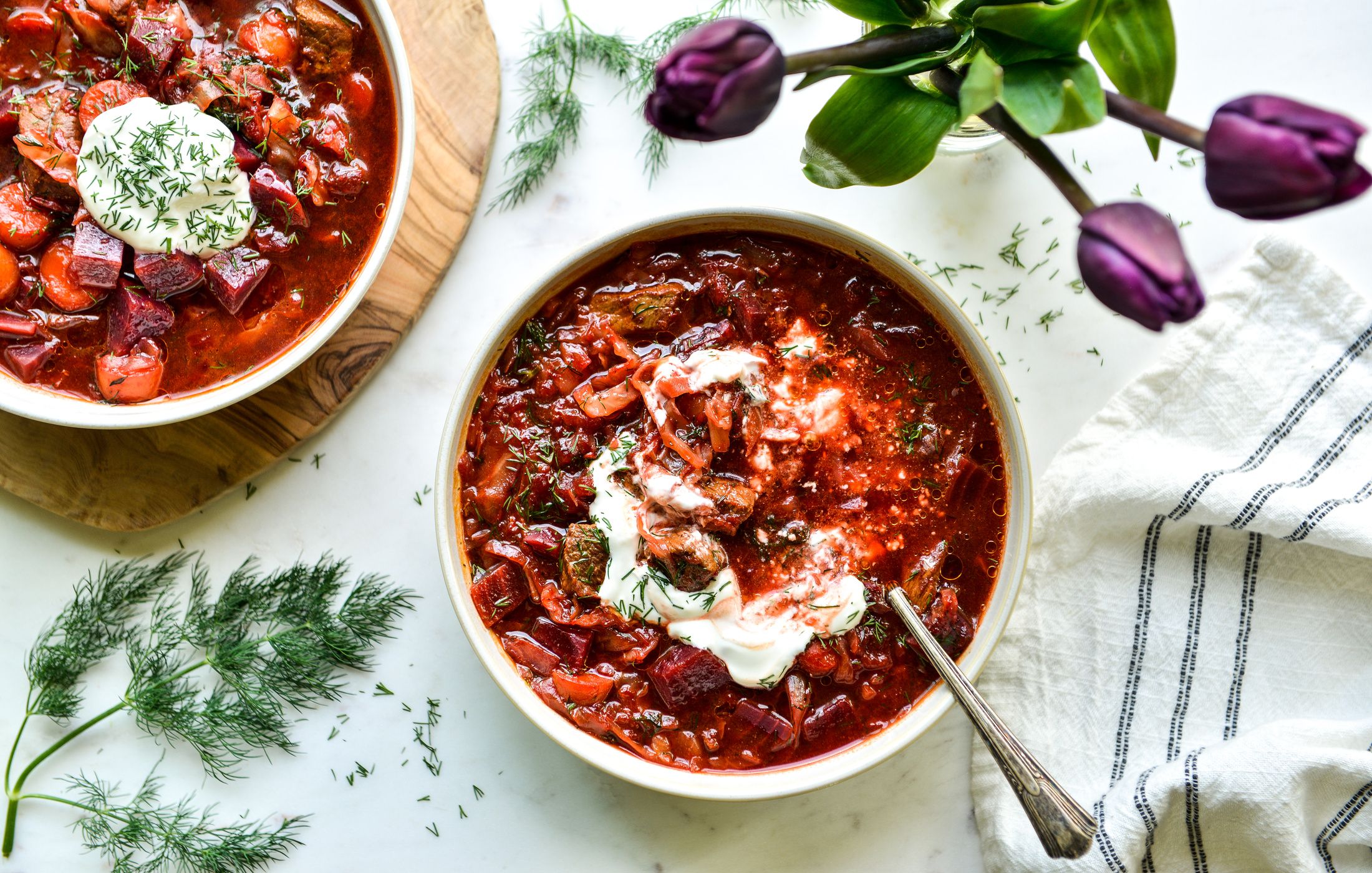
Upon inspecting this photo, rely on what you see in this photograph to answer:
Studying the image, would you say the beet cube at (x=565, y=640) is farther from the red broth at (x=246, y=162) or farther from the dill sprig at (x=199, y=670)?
the red broth at (x=246, y=162)

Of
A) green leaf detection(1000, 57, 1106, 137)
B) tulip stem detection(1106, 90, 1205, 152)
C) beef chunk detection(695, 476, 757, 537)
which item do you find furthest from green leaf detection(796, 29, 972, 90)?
beef chunk detection(695, 476, 757, 537)

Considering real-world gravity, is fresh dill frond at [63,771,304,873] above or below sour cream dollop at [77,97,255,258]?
below

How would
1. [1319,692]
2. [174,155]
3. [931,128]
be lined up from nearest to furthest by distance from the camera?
[931,128] < [174,155] < [1319,692]

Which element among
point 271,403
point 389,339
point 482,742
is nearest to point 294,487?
point 271,403

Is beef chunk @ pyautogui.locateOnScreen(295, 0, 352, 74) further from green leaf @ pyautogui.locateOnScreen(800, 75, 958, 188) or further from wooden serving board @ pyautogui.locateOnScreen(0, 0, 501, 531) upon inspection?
green leaf @ pyautogui.locateOnScreen(800, 75, 958, 188)

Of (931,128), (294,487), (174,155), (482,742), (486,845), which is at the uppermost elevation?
(931,128)

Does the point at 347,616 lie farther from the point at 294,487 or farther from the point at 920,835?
the point at 920,835

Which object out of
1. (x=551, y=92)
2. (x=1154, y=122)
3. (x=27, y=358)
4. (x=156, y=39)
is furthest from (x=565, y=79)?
(x=1154, y=122)
